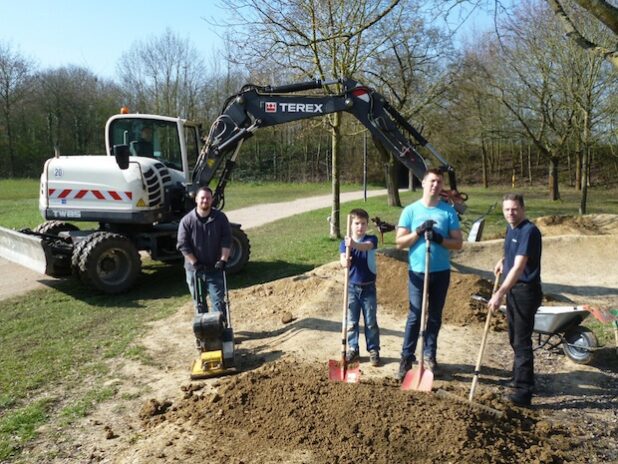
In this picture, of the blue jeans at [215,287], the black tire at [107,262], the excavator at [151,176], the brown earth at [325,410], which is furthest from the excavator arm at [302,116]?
the blue jeans at [215,287]

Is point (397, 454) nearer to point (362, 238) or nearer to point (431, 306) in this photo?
point (431, 306)

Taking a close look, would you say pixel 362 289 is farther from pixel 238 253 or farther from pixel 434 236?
pixel 238 253

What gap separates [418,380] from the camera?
4.70 meters

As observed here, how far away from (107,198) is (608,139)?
818 inches

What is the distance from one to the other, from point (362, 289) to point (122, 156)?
5.09m

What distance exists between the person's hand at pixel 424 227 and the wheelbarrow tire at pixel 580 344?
2295 millimetres

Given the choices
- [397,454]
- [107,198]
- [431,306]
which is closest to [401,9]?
[107,198]

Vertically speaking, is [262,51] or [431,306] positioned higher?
[262,51]

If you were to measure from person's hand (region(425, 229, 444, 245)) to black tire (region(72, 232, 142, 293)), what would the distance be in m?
6.05

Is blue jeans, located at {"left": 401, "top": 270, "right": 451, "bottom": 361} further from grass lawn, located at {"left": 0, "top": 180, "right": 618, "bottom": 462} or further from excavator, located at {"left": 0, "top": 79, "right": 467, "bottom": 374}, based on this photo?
excavator, located at {"left": 0, "top": 79, "right": 467, "bottom": 374}

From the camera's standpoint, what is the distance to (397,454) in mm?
3729

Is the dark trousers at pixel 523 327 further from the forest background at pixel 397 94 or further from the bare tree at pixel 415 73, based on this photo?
the bare tree at pixel 415 73

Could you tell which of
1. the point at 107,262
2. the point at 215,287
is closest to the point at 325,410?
the point at 215,287

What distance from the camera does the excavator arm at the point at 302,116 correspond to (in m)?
8.66
